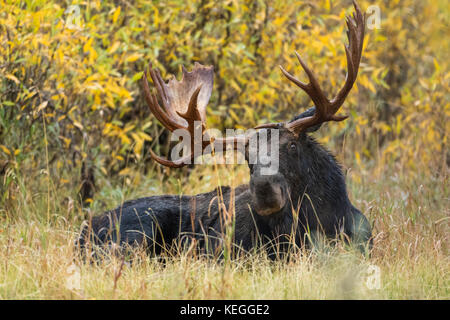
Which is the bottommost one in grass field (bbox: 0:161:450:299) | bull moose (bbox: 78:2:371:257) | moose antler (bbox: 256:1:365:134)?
grass field (bbox: 0:161:450:299)

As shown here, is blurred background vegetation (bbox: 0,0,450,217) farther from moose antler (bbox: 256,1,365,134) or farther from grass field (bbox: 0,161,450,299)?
moose antler (bbox: 256,1,365,134)

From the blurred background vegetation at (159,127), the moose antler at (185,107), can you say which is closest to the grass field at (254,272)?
the blurred background vegetation at (159,127)

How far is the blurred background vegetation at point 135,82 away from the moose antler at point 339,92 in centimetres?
166

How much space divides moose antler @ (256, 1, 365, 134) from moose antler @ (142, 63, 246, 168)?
0.48 metres

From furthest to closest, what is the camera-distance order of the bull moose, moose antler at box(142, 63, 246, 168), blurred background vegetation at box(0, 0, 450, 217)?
blurred background vegetation at box(0, 0, 450, 217) → moose antler at box(142, 63, 246, 168) → the bull moose

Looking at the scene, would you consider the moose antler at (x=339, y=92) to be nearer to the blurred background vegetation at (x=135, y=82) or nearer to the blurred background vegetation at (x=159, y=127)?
the blurred background vegetation at (x=159, y=127)

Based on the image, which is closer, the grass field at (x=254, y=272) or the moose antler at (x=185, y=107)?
the grass field at (x=254, y=272)

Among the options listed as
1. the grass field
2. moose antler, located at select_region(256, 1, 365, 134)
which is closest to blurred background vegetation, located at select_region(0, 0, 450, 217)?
the grass field

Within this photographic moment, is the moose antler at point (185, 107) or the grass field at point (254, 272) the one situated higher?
the moose antler at point (185, 107)

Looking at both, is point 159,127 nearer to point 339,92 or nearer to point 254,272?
point 339,92

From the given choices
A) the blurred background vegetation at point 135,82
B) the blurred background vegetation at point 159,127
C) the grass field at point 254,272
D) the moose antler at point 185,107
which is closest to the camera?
the grass field at point 254,272

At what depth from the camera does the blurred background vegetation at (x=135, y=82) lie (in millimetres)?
6922

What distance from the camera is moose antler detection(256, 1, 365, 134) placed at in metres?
5.34
